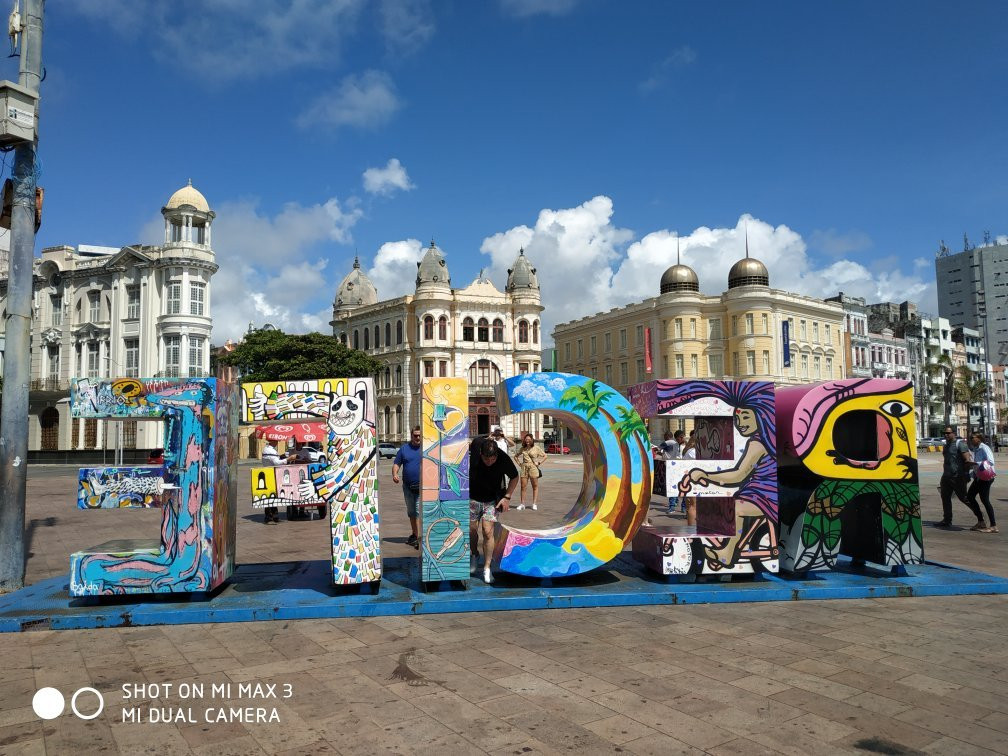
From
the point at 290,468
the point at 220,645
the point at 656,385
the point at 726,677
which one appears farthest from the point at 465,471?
the point at 726,677

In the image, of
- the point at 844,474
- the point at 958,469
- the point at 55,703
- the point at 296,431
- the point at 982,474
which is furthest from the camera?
the point at 296,431

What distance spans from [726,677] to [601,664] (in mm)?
904

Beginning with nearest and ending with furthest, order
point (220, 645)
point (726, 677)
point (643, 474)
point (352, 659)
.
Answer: point (726, 677) < point (352, 659) < point (220, 645) < point (643, 474)

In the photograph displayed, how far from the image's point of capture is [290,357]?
43031mm

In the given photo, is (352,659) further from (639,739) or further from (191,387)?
(191,387)

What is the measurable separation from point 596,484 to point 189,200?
139 feet

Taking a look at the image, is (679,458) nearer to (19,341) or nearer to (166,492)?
(166,492)

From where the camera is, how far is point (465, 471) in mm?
7613

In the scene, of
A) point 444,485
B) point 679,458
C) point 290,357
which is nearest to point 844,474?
point 679,458

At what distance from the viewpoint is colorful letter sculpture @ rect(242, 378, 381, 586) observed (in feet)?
23.9

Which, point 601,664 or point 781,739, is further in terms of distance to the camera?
point 601,664

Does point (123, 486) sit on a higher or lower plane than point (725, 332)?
lower

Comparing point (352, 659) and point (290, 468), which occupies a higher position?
point (290, 468)

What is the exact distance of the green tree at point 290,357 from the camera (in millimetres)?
42031
